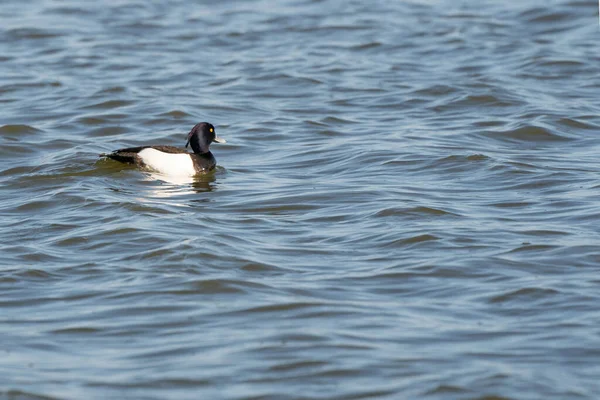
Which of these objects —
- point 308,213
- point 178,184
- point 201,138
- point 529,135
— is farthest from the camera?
point 529,135

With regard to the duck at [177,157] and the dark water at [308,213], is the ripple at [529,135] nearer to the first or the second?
the dark water at [308,213]

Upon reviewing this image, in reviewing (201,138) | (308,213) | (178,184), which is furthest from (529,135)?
(178,184)

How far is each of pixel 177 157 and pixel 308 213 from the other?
95.2 inches

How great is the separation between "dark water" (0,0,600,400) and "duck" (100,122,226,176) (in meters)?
0.16

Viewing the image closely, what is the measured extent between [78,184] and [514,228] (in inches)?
184

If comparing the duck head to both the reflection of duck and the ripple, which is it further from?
the ripple

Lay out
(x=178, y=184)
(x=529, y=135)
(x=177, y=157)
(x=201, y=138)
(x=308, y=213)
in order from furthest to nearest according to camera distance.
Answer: (x=529, y=135) < (x=201, y=138) < (x=177, y=157) < (x=178, y=184) < (x=308, y=213)

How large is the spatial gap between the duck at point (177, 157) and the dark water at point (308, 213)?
0.16 metres

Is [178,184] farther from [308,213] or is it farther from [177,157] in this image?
[308,213]

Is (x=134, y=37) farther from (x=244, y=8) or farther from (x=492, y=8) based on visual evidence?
(x=492, y=8)

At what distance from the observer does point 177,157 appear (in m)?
12.6

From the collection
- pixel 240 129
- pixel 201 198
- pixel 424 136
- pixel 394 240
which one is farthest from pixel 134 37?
pixel 394 240

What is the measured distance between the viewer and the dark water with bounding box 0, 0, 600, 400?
22.4ft

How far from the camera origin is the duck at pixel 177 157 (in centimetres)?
1245
